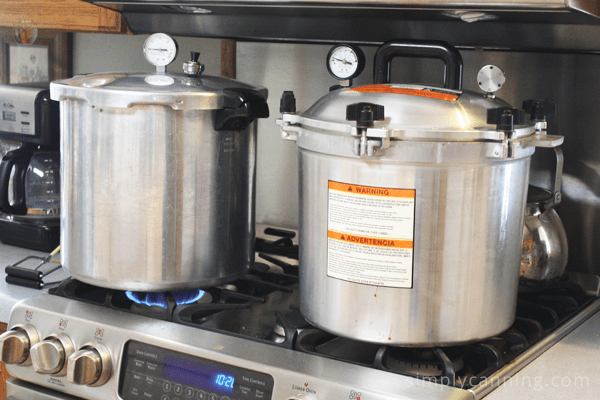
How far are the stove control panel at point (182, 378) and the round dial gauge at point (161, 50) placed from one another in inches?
19.1

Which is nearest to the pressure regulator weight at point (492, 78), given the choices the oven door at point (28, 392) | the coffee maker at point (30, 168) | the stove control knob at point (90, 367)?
the stove control knob at point (90, 367)

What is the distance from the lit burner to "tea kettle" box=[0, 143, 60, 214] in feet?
1.50

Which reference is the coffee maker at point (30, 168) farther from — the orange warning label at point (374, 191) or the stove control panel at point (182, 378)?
the orange warning label at point (374, 191)

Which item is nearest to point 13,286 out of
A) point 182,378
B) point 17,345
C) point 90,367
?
point 17,345

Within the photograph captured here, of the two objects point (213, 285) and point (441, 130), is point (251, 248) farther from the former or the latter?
point (441, 130)

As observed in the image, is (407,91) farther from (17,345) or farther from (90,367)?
(17,345)

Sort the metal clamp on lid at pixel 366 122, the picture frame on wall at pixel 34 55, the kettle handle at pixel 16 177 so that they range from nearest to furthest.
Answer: the metal clamp on lid at pixel 366 122 → the kettle handle at pixel 16 177 → the picture frame on wall at pixel 34 55

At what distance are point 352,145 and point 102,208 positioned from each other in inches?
17.9

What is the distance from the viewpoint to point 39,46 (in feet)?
7.09

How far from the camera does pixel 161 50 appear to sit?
1.19 meters

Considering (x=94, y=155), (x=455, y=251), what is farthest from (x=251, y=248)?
(x=455, y=251)

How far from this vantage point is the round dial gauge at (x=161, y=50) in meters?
1.18

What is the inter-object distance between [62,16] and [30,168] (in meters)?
0.37

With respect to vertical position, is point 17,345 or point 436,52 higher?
point 436,52
